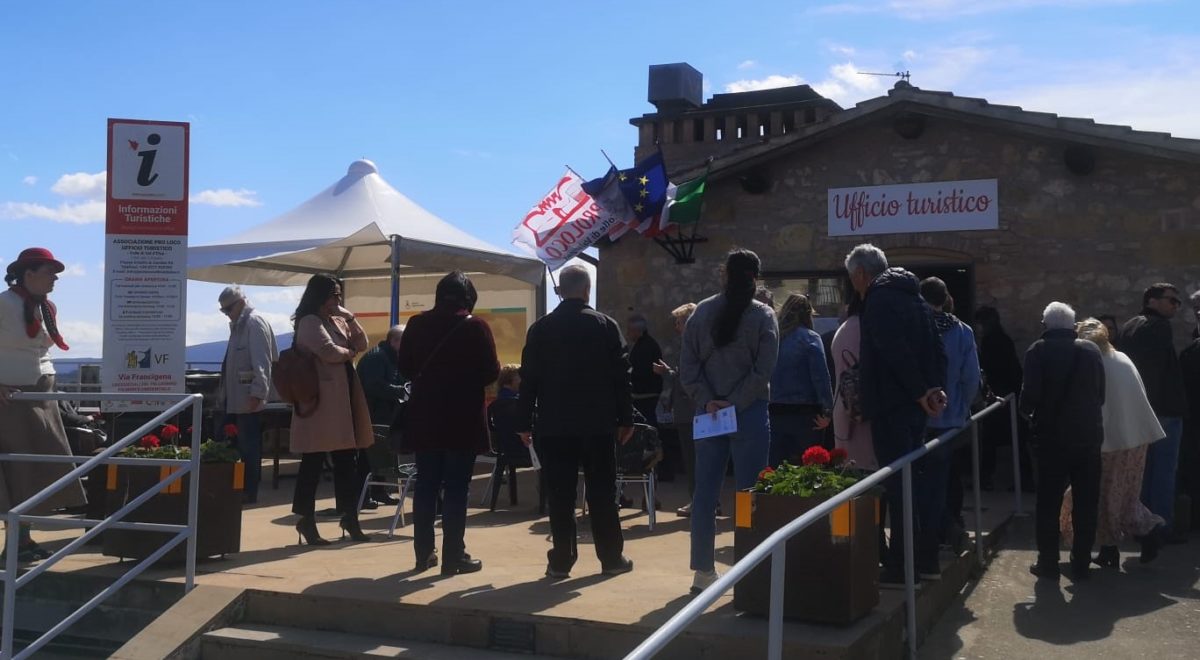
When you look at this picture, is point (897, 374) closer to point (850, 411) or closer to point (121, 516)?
point (850, 411)

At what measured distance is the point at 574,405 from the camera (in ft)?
19.1

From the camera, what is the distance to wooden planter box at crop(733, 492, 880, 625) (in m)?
4.63

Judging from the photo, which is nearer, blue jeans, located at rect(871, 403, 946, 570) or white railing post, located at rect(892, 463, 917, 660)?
white railing post, located at rect(892, 463, 917, 660)

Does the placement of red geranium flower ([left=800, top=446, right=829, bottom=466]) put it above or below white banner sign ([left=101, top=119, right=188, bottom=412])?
below

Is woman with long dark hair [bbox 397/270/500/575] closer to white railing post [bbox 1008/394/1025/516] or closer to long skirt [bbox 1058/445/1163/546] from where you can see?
long skirt [bbox 1058/445/1163/546]

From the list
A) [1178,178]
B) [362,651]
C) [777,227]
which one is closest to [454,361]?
[362,651]

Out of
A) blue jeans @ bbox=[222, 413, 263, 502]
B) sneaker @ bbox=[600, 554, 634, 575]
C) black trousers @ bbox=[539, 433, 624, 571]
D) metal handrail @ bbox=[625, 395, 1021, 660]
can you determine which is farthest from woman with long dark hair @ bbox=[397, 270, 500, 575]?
blue jeans @ bbox=[222, 413, 263, 502]

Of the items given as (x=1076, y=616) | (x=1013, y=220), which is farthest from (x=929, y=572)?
(x=1013, y=220)

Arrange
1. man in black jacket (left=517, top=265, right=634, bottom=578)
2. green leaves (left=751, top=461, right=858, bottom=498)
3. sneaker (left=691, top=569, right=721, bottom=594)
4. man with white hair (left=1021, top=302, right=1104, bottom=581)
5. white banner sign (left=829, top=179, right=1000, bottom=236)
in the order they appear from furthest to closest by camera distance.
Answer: white banner sign (left=829, top=179, right=1000, bottom=236) < man with white hair (left=1021, top=302, right=1104, bottom=581) < man in black jacket (left=517, top=265, right=634, bottom=578) < sneaker (left=691, top=569, right=721, bottom=594) < green leaves (left=751, top=461, right=858, bottom=498)

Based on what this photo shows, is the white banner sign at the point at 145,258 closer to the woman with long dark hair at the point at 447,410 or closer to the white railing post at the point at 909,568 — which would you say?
the woman with long dark hair at the point at 447,410

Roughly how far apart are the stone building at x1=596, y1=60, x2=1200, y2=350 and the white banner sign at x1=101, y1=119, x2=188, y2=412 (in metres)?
5.41

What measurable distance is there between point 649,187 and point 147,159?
5.26 metres

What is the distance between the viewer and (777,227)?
38.8 ft

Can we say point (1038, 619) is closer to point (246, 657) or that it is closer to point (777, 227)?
point (246, 657)
